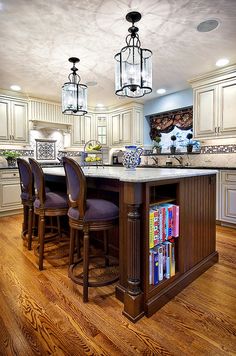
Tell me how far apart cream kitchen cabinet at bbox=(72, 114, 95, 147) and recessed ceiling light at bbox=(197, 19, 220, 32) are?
372cm

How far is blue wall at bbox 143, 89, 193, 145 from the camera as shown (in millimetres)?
4484

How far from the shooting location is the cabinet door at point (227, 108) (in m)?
3.38

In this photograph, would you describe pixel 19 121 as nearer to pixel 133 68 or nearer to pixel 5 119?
pixel 5 119

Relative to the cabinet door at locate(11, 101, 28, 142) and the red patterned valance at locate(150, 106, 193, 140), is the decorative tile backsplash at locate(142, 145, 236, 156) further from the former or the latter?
the cabinet door at locate(11, 101, 28, 142)

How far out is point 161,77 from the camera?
3855mm

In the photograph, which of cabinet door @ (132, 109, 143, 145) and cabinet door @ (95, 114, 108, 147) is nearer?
cabinet door @ (132, 109, 143, 145)

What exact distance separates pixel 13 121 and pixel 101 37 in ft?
9.27

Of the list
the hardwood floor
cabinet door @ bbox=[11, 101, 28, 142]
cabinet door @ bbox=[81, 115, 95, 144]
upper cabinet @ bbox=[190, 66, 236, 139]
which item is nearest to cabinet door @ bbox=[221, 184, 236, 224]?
upper cabinet @ bbox=[190, 66, 236, 139]

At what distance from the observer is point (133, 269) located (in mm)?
1392

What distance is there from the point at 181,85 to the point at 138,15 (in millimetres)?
2351

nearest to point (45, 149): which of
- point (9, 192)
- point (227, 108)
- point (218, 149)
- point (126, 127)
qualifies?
point (9, 192)

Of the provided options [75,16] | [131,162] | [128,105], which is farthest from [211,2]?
[128,105]

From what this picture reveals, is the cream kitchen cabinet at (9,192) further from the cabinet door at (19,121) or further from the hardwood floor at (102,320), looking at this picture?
the hardwood floor at (102,320)

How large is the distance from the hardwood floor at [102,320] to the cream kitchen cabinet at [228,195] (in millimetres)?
1510
